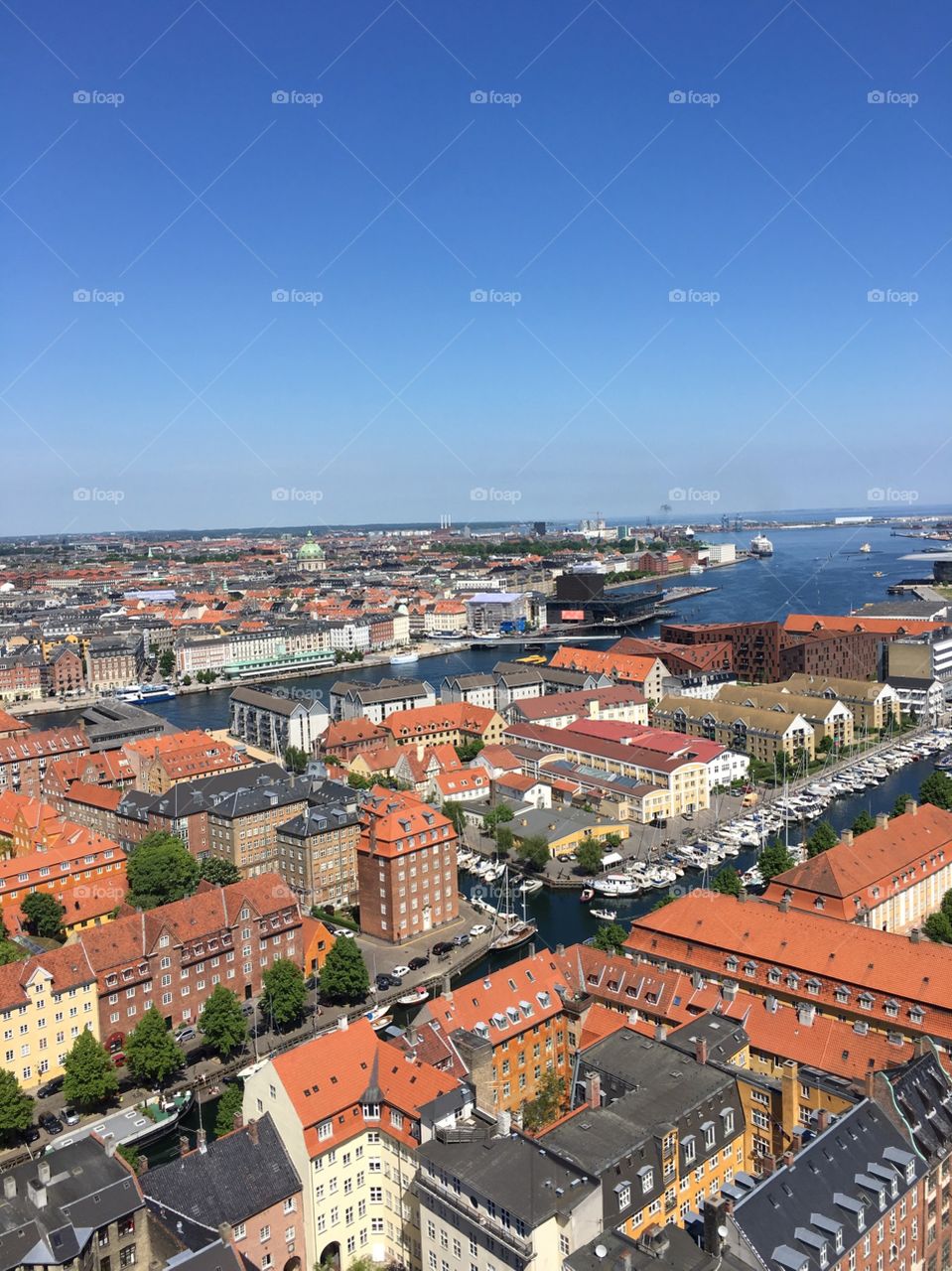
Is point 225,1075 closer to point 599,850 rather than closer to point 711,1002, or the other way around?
point 711,1002

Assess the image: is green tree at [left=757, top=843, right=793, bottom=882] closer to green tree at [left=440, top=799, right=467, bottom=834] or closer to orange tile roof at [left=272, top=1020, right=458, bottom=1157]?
green tree at [left=440, top=799, right=467, bottom=834]

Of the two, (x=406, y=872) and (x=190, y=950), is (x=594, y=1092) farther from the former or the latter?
(x=406, y=872)

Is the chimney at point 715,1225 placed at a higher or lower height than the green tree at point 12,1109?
higher

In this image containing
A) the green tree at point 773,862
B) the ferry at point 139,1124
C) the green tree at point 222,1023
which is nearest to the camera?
the ferry at point 139,1124

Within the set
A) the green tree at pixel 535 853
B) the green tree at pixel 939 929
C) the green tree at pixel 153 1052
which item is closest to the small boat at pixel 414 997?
the green tree at pixel 153 1052

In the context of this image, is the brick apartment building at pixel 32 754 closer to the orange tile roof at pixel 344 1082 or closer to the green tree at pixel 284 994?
the green tree at pixel 284 994

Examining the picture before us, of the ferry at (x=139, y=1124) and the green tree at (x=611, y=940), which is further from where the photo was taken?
the green tree at (x=611, y=940)
